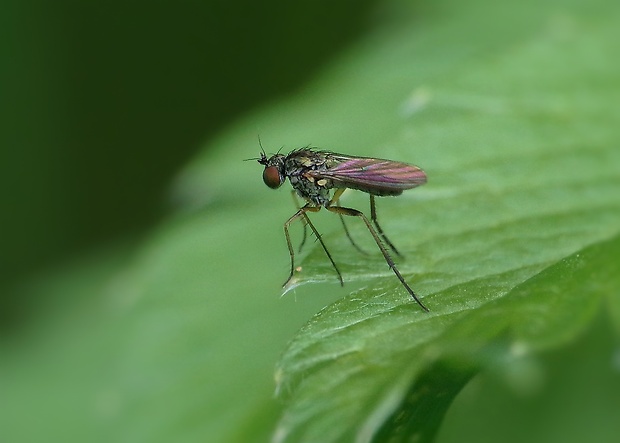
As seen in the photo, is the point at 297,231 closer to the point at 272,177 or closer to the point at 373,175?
the point at 272,177

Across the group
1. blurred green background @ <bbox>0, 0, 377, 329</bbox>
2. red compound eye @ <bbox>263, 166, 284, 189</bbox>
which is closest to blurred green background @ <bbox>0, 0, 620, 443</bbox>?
blurred green background @ <bbox>0, 0, 377, 329</bbox>

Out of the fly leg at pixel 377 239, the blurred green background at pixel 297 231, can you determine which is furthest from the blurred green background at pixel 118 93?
the fly leg at pixel 377 239

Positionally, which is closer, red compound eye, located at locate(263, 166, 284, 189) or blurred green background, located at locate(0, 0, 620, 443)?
blurred green background, located at locate(0, 0, 620, 443)

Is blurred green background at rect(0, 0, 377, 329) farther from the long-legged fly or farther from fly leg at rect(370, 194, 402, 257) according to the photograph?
fly leg at rect(370, 194, 402, 257)

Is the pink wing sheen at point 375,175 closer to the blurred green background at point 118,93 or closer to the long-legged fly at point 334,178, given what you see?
the long-legged fly at point 334,178

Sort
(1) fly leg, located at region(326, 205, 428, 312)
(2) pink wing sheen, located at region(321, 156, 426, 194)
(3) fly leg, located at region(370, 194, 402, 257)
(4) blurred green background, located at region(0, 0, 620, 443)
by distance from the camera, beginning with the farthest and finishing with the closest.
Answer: (2) pink wing sheen, located at region(321, 156, 426, 194) → (3) fly leg, located at region(370, 194, 402, 257) → (1) fly leg, located at region(326, 205, 428, 312) → (4) blurred green background, located at region(0, 0, 620, 443)

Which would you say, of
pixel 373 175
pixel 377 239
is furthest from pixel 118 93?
pixel 377 239

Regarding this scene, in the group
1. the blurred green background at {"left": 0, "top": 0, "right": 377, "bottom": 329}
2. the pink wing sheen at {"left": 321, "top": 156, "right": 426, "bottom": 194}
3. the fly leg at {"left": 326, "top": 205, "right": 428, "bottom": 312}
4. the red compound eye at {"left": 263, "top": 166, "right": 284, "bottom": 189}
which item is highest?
the blurred green background at {"left": 0, "top": 0, "right": 377, "bottom": 329}
